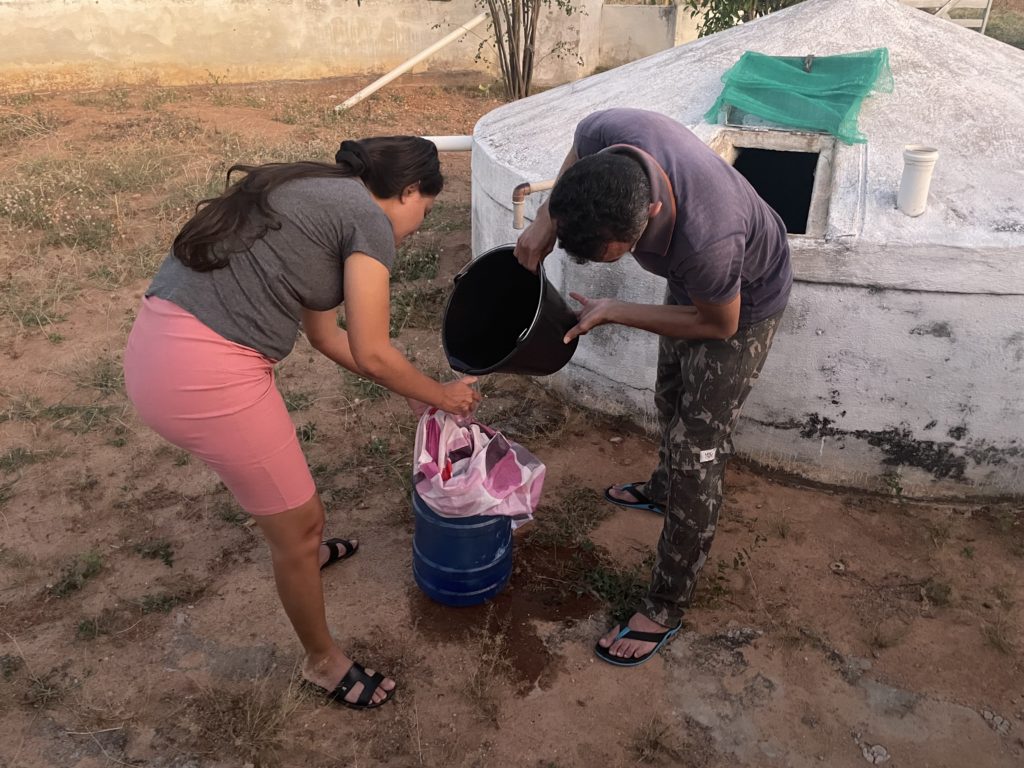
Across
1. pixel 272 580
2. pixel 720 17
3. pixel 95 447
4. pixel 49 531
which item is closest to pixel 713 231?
pixel 272 580

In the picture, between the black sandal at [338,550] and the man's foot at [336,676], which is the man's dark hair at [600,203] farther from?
the black sandal at [338,550]

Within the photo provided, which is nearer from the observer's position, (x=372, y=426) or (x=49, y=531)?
(x=49, y=531)

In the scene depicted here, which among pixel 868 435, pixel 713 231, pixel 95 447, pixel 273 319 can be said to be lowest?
pixel 95 447

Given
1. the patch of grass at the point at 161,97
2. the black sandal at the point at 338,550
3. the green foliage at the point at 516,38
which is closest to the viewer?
the black sandal at the point at 338,550

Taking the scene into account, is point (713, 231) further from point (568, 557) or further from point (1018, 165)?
point (1018, 165)

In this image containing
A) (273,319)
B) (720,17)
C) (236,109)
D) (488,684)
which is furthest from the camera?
(236,109)

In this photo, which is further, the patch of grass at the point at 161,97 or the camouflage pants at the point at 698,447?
the patch of grass at the point at 161,97

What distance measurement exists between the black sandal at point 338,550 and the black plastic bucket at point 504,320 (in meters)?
0.90

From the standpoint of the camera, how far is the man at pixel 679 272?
187 cm

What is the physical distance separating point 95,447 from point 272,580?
1358 mm

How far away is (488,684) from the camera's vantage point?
8.32ft

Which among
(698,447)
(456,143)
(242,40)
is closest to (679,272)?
(698,447)

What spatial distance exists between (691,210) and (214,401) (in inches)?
49.4

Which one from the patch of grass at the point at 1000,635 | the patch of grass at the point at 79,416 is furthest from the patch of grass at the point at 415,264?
the patch of grass at the point at 1000,635
